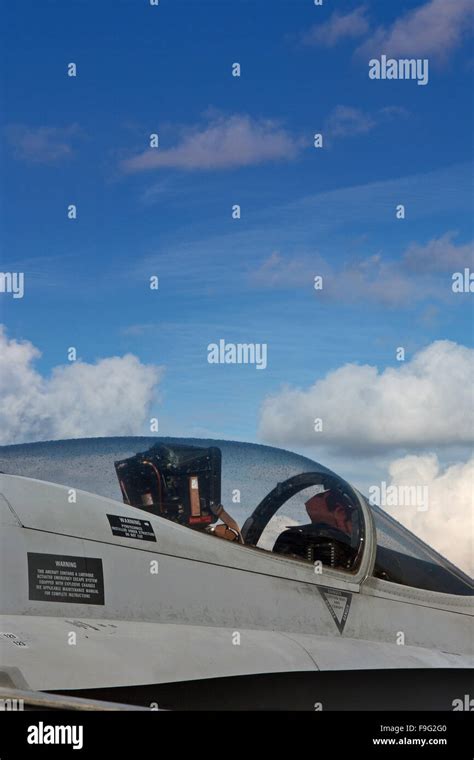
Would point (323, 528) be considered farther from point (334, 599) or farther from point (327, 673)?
point (327, 673)

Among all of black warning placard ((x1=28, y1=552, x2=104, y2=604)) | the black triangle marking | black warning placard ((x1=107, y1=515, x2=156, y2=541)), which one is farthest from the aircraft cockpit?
black warning placard ((x1=28, y1=552, x2=104, y2=604))

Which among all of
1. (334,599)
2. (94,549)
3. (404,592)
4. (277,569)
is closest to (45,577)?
(94,549)

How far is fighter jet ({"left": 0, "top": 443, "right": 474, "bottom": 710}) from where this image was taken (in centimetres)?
575

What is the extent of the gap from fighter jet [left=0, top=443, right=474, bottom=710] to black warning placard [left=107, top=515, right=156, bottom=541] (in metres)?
0.01

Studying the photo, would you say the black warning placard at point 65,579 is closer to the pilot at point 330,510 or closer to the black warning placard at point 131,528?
the black warning placard at point 131,528

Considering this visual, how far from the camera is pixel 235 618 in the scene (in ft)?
22.2

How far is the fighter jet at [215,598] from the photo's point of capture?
5.75 m

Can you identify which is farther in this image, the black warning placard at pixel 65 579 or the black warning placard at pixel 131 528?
the black warning placard at pixel 131 528

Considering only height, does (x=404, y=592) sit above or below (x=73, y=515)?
below

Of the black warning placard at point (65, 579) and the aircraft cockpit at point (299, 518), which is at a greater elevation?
the aircraft cockpit at point (299, 518)

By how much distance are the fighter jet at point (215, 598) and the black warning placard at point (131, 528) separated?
0.04ft

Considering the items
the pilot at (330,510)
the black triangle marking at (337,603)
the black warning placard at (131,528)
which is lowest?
the black triangle marking at (337,603)

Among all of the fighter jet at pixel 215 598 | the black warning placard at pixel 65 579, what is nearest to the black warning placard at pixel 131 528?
the fighter jet at pixel 215 598
